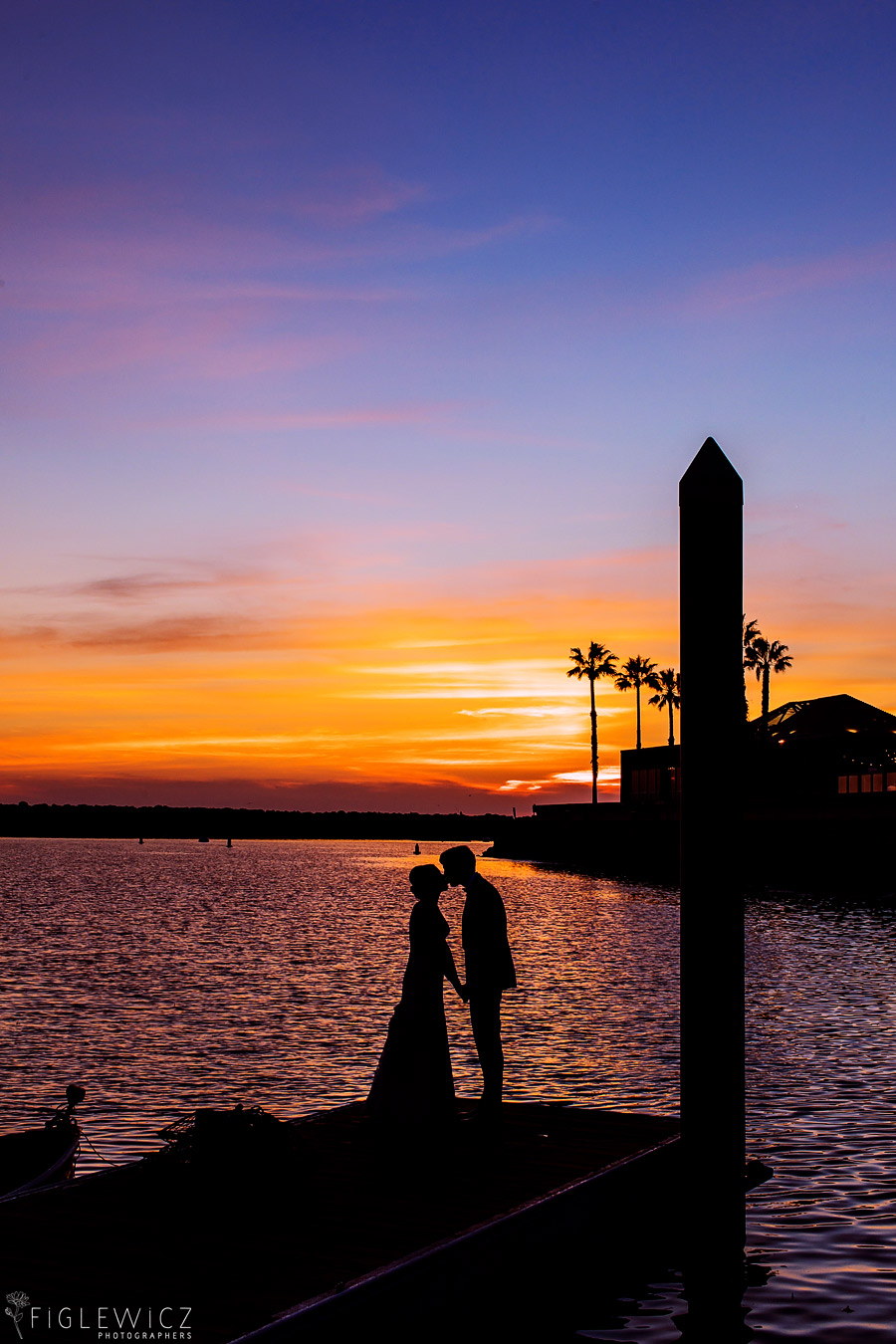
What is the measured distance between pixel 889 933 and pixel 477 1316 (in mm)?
34323

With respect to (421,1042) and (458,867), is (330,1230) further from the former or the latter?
(458,867)

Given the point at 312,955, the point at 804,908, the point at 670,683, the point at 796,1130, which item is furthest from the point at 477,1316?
the point at 670,683

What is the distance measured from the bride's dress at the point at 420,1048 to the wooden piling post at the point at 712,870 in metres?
2.04

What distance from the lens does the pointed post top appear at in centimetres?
819

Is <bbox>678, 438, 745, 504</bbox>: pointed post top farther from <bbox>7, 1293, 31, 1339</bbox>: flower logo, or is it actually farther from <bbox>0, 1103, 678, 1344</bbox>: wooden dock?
<bbox>7, 1293, 31, 1339</bbox>: flower logo

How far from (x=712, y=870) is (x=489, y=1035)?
120 inches

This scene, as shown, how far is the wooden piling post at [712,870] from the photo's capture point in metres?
7.80

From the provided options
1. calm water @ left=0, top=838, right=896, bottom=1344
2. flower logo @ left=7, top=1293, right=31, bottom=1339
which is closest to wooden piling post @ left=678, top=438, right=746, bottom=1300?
calm water @ left=0, top=838, right=896, bottom=1344

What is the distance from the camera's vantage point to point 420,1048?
9266 mm

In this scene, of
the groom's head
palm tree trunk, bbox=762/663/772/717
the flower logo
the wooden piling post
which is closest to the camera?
the flower logo

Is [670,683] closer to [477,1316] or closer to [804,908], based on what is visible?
[804,908]

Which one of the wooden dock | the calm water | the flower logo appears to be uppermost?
the flower logo

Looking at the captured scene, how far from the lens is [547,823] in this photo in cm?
11925

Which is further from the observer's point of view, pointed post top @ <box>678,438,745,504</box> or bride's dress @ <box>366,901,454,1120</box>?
bride's dress @ <box>366,901,454,1120</box>
